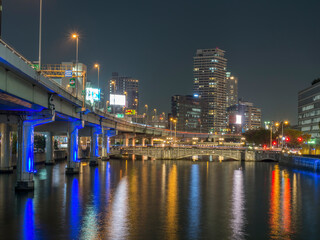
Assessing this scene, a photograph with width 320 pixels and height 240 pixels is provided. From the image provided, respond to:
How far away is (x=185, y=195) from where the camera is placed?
159ft

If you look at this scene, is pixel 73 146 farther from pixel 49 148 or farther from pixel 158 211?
pixel 158 211

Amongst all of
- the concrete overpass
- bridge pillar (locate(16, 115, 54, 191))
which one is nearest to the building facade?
the concrete overpass

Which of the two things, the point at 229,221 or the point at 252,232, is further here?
the point at 229,221

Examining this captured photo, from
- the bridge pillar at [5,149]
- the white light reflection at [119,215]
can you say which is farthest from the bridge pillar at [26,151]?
the bridge pillar at [5,149]

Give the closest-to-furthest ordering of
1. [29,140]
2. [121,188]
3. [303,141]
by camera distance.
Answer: [29,140]
[121,188]
[303,141]

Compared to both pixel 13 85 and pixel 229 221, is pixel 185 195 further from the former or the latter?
pixel 13 85

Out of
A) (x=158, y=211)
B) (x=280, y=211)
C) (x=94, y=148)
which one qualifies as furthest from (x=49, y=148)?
(x=280, y=211)

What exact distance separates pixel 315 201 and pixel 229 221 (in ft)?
54.5

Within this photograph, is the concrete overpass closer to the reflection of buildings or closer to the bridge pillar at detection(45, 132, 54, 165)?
the reflection of buildings

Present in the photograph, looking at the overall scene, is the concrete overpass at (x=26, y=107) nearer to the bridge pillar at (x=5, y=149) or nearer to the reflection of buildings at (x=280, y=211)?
the bridge pillar at (x=5, y=149)

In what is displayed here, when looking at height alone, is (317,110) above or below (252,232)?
above

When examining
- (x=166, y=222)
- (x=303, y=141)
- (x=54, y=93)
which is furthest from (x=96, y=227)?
(x=303, y=141)

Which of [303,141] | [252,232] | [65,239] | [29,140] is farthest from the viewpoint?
[303,141]

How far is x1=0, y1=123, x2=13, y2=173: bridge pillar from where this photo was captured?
68.6 metres
